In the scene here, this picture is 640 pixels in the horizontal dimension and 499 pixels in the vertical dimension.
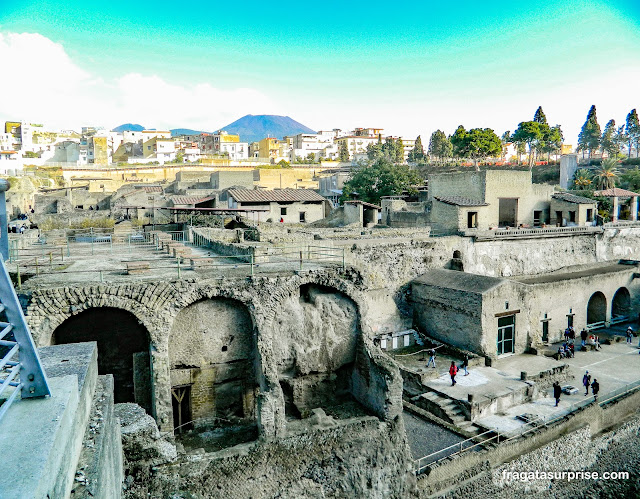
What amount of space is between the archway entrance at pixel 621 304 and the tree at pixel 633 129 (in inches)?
2386

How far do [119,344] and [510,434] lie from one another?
12.3m

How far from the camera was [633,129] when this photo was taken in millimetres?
76938

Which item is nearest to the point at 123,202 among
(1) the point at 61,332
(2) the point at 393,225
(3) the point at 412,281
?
(2) the point at 393,225

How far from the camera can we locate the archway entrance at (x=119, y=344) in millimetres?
11547

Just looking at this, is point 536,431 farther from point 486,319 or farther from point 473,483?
point 486,319

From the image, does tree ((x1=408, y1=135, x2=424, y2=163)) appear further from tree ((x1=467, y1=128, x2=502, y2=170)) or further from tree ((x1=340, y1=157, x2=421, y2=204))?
tree ((x1=340, y1=157, x2=421, y2=204))

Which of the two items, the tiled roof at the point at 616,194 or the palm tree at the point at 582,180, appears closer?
the tiled roof at the point at 616,194

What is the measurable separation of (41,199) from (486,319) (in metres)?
44.5

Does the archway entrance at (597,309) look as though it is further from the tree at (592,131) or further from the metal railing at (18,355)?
the tree at (592,131)

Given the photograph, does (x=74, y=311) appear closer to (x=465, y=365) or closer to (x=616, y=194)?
(x=465, y=365)

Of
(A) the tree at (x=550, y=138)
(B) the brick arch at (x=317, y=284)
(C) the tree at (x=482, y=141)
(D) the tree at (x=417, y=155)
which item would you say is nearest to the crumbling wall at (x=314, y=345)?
(B) the brick arch at (x=317, y=284)

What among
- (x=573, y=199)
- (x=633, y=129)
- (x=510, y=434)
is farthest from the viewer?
(x=633, y=129)

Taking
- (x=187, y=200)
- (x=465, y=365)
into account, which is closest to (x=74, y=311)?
(x=465, y=365)

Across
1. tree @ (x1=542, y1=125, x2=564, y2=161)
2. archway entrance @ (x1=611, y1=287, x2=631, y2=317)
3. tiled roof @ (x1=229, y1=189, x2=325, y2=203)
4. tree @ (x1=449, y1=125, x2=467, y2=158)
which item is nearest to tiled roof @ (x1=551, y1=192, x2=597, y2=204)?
archway entrance @ (x1=611, y1=287, x2=631, y2=317)
